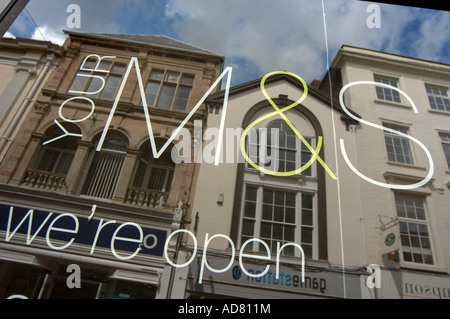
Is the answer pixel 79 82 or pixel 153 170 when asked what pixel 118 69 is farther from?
pixel 153 170

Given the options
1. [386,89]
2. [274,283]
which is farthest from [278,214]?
[386,89]

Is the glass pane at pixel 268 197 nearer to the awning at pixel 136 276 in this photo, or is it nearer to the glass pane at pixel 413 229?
the awning at pixel 136 276

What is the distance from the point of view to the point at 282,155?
7473mm

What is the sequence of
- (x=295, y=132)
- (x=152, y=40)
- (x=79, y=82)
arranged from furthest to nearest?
(x=152, y=40)
(x=79, y=82)
(x=295, y=132)

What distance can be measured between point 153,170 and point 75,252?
2641 mm

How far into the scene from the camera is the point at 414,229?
6820 mm

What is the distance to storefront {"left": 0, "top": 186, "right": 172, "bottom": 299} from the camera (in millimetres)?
6008

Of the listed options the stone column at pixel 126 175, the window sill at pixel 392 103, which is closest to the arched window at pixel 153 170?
the stone column at pixel 126 175

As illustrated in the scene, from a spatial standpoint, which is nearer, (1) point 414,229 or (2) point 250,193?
(1) point 414,229

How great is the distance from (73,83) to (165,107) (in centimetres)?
286

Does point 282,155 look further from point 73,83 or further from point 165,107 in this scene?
point 73,83

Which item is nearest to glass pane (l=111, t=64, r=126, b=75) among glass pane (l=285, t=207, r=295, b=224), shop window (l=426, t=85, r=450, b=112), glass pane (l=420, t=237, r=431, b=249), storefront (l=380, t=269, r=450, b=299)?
glass pane (l=285, t=207, r=295, b=224)

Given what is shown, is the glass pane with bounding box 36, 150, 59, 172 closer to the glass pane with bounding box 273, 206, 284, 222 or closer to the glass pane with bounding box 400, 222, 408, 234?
the glass pane with bounding box 273, 206, 284, 222
